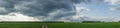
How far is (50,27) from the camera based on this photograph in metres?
23.1

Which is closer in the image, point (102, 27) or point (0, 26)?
point (0, 26)

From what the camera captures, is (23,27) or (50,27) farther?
(23,27)

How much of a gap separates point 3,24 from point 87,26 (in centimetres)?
773

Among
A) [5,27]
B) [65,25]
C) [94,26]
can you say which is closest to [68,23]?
[65,25]

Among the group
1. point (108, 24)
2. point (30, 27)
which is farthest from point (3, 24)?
point (108, 24)

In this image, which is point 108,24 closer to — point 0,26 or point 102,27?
point 102,27

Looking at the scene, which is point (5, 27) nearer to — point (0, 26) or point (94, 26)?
point (0, 26)

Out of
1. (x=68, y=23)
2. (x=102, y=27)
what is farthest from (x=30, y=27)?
(x=102, y=27)

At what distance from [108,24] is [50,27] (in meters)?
7.54

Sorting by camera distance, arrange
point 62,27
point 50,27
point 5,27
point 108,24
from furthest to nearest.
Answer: point 108,24, point 62,27, point 5,27, point 50,27

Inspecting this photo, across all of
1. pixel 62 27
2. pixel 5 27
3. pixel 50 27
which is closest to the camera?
pixel 50 27

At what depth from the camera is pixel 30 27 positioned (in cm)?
2430

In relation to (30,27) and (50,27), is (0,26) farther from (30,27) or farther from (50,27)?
(50,27)

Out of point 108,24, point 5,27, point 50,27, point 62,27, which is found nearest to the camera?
point 50,27
